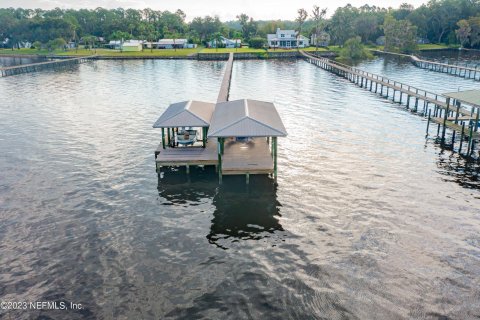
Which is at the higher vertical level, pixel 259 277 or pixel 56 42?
pixel 56 42

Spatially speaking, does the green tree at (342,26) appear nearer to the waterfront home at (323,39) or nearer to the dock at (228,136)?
the waterfront home at (323,39)

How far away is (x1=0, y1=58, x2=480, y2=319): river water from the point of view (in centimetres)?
1700

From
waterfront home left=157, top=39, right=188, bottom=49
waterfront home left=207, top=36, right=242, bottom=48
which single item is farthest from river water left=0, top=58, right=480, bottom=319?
waterfront home left=207, top=36, right=242, bottom=48

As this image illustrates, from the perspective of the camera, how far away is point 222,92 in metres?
53.9

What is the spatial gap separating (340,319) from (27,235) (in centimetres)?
1849

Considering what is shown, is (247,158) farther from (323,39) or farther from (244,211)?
(323,39)

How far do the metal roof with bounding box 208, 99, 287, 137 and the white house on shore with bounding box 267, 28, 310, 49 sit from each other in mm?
150368

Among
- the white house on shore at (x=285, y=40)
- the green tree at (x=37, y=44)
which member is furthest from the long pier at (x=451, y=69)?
the green tree at (x=37, y=44)

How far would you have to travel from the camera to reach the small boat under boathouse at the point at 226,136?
26.4 metres

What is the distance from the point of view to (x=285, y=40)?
568 ft

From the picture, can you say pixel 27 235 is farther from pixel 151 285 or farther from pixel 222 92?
pixel 222 92

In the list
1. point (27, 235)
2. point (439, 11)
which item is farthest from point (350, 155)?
point (439, 11)

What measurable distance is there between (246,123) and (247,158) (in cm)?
371

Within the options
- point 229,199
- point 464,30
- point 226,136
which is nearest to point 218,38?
point 464,30
